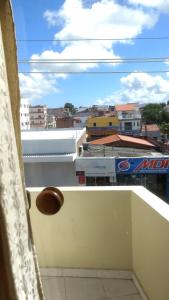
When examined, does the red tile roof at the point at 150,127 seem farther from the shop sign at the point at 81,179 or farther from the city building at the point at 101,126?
the shop sign at the point at 81,179

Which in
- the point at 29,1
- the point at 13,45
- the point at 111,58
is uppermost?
the point at 29,1

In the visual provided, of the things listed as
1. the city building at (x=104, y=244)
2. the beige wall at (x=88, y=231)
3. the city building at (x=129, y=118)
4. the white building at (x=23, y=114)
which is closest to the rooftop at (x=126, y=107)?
the city building at (x=129, y=118)

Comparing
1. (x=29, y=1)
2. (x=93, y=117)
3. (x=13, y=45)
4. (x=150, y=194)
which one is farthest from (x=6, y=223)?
(x=93, y=117)

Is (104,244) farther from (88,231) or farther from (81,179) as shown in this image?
(81,179)

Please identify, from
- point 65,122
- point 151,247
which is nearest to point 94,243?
point 151,247

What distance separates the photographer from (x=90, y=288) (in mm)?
2125

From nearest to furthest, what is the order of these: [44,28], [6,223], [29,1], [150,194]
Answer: [6,223] < [29,1] < [44,28] < [150,194]

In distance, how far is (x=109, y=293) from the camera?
207 centimetres

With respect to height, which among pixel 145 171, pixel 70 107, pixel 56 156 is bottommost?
pixel 145 171

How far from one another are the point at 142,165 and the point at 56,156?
0.81 metres

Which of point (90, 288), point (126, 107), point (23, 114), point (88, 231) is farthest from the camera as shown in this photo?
point (126, 107)

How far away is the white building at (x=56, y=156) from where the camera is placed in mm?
2352

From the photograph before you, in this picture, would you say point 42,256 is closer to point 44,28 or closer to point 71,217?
point 71,217

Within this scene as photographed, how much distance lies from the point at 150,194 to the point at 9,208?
5.36 ft
